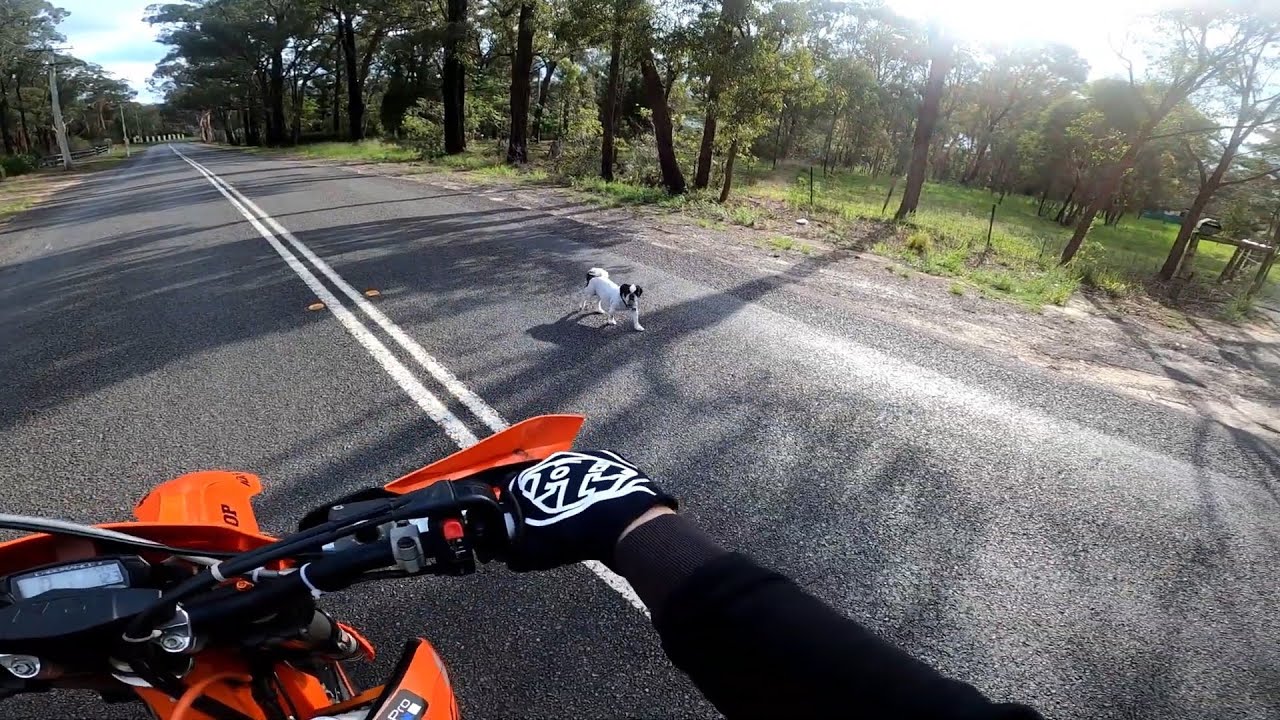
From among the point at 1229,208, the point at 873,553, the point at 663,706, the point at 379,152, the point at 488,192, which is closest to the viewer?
→ the point at 663,706

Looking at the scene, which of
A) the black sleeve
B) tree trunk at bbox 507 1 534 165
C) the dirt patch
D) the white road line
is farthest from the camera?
tree trunk at bbox 507 1 534 165

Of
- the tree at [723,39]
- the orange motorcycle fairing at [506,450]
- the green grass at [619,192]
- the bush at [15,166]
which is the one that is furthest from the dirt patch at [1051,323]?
the bush at [15,166]

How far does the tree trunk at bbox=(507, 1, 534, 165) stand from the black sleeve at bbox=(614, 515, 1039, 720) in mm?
20909

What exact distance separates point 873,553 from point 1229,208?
39.8 meters

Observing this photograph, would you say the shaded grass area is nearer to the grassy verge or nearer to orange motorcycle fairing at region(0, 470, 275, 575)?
the grassy verge

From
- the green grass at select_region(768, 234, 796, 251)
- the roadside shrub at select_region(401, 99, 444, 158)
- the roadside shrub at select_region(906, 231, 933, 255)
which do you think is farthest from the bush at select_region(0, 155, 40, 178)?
the roadside shrub at select_region(906, 231, 933, 255)

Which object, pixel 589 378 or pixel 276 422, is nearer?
pixel 276 422

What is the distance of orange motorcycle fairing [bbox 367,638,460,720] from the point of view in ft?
4.65

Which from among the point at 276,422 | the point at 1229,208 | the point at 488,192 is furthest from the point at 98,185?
the point at 1229,208

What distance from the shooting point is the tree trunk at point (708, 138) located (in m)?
14.7

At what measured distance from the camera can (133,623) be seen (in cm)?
116

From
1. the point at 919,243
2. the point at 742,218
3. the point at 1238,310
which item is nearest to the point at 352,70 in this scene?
the point at 742,218

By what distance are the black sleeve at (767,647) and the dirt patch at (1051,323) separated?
5416 millimetres

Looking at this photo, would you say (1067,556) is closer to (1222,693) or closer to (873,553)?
(1222,693)
